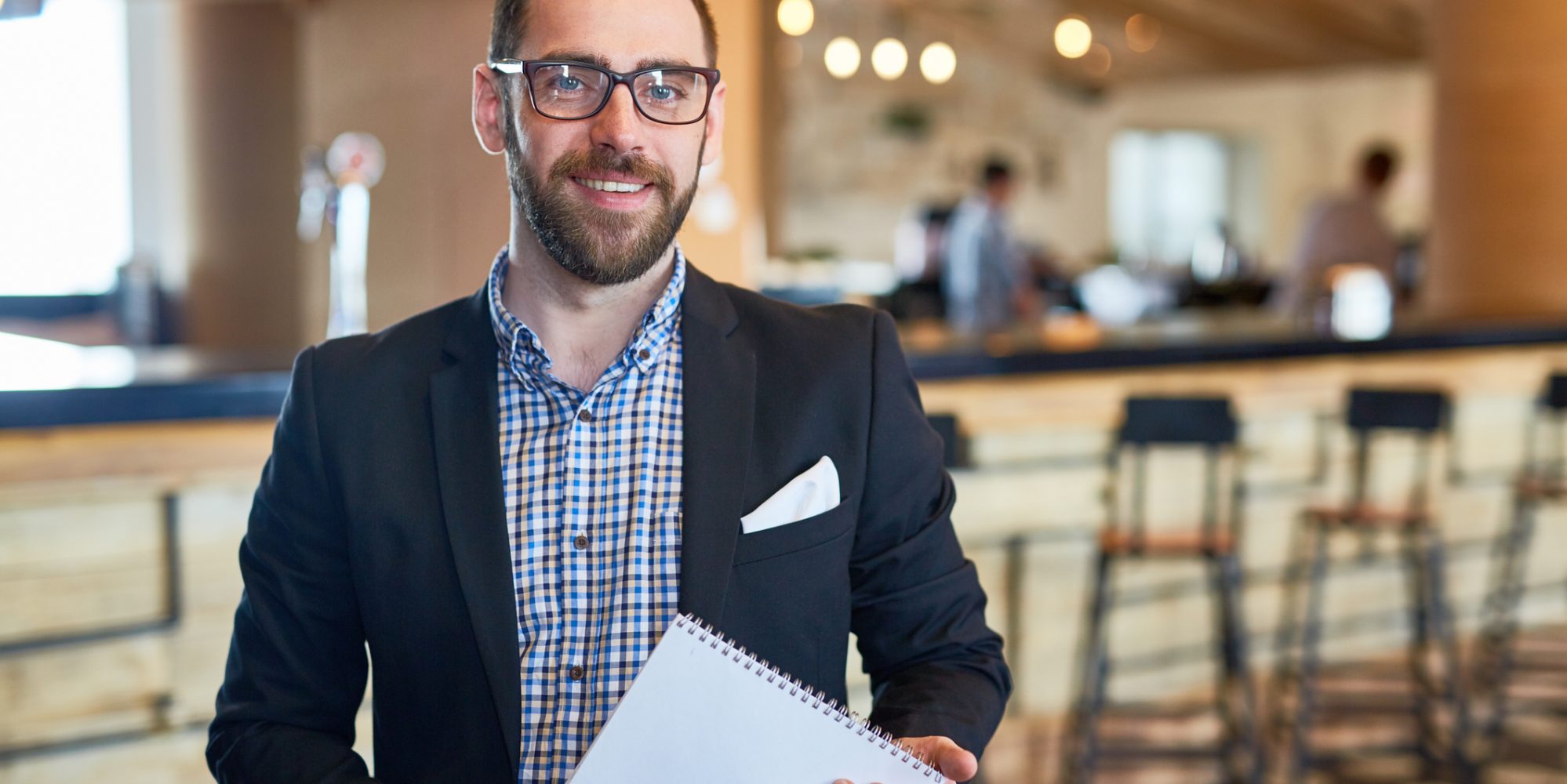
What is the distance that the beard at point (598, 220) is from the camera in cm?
113

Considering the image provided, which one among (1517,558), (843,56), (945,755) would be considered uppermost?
(843,56)

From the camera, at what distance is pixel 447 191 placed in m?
3.69

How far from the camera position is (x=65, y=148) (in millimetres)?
8531

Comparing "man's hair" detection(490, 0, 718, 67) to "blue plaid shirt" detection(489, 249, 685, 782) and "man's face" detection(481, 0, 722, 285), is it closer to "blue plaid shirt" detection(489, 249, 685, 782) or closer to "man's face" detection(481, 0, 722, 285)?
"man's face" detection(481, 0, 722, 285)

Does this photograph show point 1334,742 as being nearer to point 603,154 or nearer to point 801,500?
point 801,500

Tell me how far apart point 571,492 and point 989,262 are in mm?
5858

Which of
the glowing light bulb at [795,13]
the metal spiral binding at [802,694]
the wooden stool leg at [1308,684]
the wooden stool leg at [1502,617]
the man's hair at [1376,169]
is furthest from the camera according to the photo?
the glowing light bulb at [795,13]

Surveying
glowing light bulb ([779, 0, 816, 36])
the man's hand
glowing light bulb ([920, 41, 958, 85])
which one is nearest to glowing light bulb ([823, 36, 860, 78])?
glowing light bulb ([779, 0, 816, 36])

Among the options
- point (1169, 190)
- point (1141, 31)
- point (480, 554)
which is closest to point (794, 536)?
point (480, 554)

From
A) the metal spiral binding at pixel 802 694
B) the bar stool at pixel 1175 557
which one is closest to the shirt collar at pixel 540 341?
the metal spiral binding at pixel 802 694

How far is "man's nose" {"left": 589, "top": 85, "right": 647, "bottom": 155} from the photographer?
44.1 inches

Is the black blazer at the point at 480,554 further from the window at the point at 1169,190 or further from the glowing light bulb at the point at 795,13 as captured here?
the window at the point at 1169,190

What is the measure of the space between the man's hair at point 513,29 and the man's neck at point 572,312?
0.15 metres

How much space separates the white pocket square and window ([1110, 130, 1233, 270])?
51.7ft
